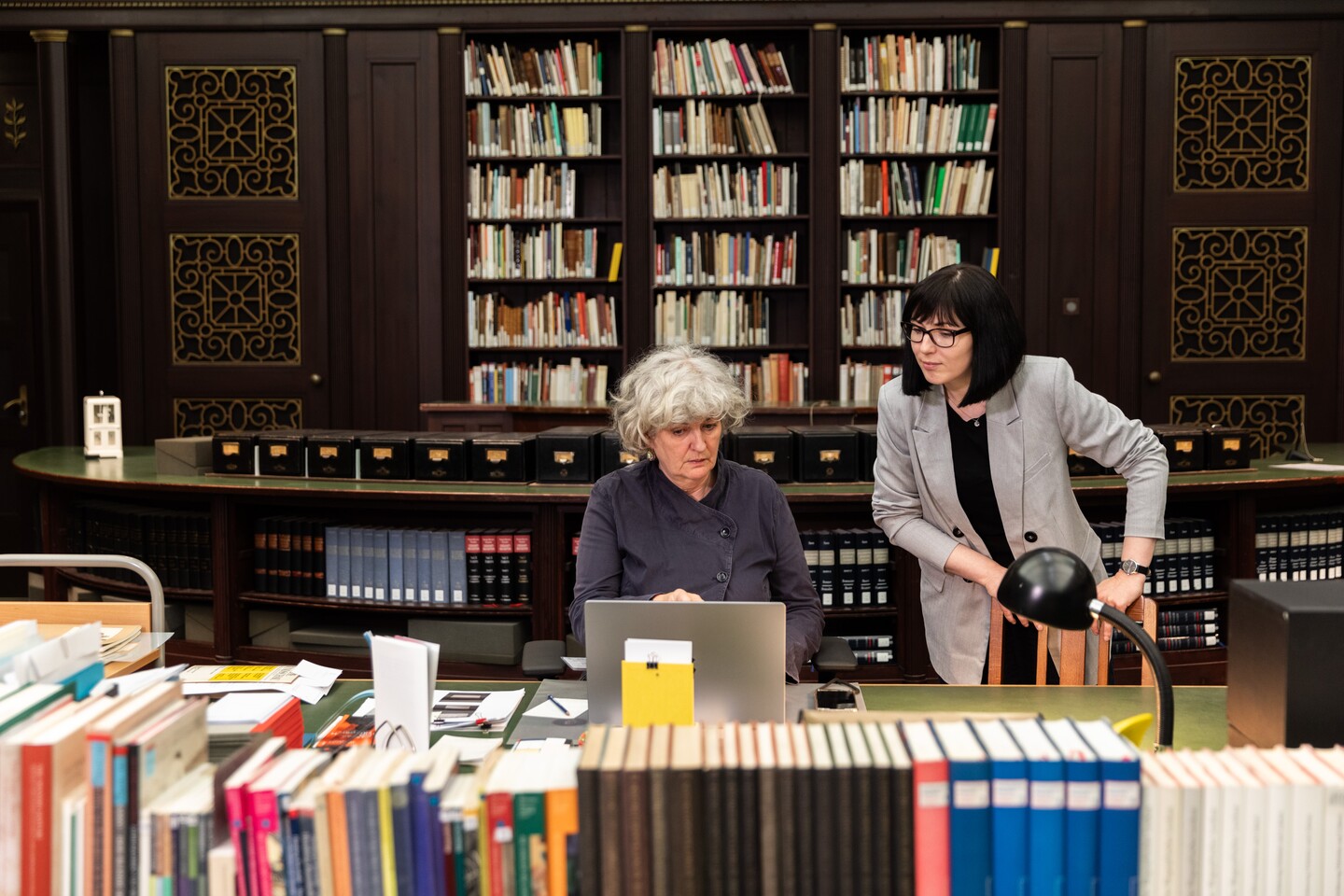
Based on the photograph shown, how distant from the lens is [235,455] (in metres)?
4.09

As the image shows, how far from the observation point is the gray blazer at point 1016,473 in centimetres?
231

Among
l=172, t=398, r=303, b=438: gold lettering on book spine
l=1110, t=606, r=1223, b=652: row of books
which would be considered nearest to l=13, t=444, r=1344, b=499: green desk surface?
l=1110, t=606, r=1223, b=652: row of books

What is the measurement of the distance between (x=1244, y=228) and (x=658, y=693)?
18.9ft

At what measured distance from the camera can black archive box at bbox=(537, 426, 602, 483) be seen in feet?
12.3

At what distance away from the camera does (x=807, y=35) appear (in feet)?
20.2

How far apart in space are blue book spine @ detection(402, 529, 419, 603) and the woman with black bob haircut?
1.89 meters

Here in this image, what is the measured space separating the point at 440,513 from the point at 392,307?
8.69 ft

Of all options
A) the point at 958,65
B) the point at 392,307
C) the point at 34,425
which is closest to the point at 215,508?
the point at 392,307

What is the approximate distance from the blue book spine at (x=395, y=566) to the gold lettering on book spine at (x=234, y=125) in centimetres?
320

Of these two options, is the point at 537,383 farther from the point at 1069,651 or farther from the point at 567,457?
the point at 1069,651

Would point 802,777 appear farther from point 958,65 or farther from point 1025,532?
point 958,65

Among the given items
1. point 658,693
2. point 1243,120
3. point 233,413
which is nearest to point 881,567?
point 658,693

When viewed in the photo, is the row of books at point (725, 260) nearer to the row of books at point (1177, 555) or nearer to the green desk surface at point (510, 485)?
the green desk surface at point (510, 485)

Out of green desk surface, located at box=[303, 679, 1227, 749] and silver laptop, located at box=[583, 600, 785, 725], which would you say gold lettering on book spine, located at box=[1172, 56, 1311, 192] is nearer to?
green desk surface, located at box=[303, 679, 1227, 749]
